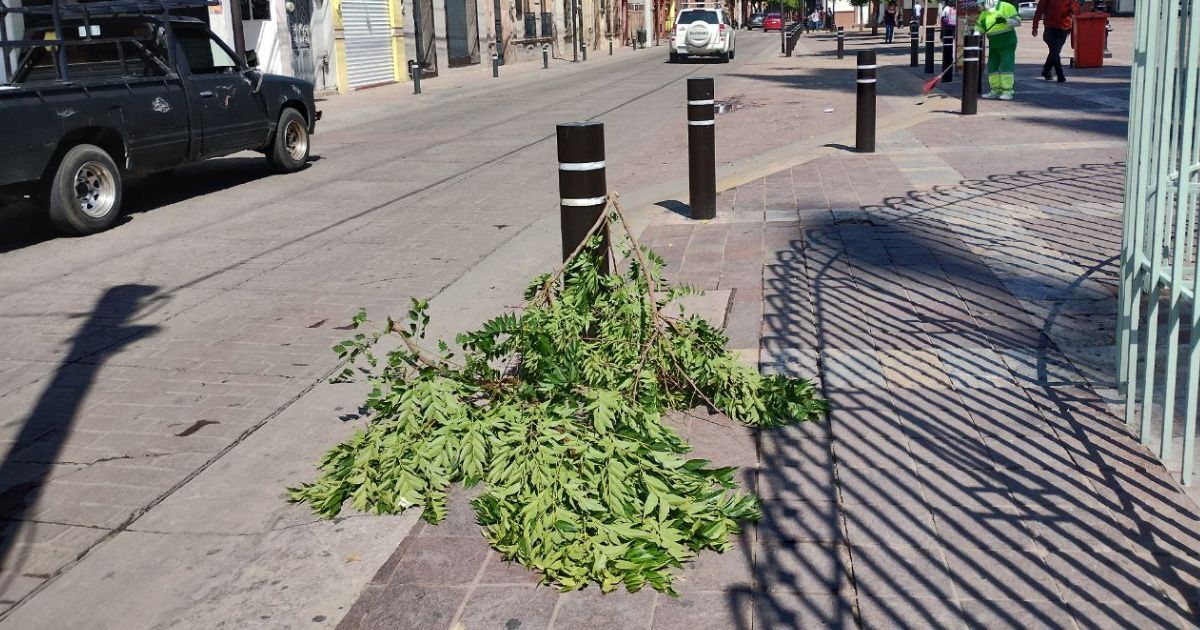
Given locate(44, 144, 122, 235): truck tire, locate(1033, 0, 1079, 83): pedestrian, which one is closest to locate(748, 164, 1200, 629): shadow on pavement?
locate(44, 144, 122, 235): truck tire

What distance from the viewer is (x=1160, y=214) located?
13.4ft

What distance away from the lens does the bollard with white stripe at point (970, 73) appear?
50.0 ft

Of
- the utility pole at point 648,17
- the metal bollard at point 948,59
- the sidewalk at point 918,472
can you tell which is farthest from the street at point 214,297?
the utility pole at point 648,17

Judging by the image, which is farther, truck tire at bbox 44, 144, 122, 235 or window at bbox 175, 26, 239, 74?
window at bbox 175, 26, 239, 74

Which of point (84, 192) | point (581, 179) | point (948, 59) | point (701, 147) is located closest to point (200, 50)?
point (84, 192)

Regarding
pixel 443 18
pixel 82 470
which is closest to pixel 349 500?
pixel 82 470

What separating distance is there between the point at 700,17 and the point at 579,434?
36.1 metres

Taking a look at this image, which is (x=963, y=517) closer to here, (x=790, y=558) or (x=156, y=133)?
(x=790, y=558)

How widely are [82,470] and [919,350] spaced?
3850mm

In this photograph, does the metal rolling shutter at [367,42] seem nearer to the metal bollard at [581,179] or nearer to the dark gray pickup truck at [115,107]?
the dark gray pickup truck at [115,107]

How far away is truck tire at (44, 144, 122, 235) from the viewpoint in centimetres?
982

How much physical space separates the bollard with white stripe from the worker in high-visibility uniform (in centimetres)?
42

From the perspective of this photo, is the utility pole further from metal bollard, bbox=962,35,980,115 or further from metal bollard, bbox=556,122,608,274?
metal bollard, bbox=556,122,608,274

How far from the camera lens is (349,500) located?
418cm
